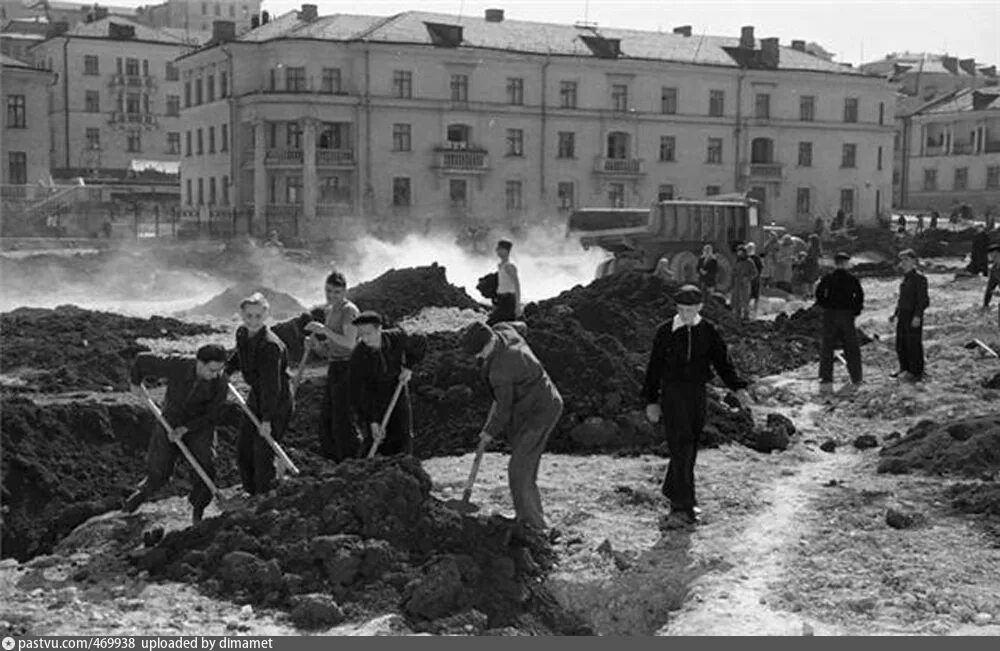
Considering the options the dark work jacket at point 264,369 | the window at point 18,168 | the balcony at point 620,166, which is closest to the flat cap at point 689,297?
the dark work jacket at point 264,369

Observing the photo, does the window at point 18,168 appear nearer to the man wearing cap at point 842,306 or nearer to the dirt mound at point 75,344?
the dirt mound at point 75,344

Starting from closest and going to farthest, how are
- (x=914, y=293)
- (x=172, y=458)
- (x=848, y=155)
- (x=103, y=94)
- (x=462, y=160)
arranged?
(x=172, y=458) < (x=914, y=293) < (x=462, y=160) < (x=848, y=155) < (x=103, y=94)

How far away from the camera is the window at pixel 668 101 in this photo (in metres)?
60.0

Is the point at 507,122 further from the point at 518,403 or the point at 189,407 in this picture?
the point at 189,407

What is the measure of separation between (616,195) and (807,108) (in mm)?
11436

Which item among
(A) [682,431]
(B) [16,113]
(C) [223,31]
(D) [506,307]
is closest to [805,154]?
(C) [223,31]

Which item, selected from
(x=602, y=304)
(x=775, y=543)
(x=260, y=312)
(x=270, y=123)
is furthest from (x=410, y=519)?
(x=270, y=123)

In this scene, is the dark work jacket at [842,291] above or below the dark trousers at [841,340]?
above

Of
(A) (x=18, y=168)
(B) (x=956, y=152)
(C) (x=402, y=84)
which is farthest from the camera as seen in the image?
(B) (x=956, y=152)

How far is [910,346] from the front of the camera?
17.0 m

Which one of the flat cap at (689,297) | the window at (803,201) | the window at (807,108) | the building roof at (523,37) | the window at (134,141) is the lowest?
the flat cap at (689,297)

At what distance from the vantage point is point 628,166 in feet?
193

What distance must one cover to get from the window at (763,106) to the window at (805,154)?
2.36 m

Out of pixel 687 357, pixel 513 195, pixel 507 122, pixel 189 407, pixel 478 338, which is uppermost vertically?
pixel 507 122
